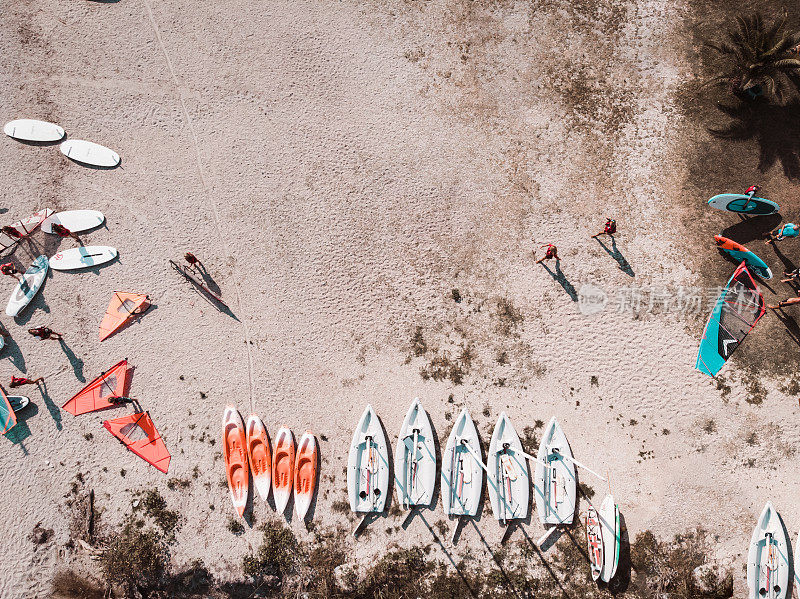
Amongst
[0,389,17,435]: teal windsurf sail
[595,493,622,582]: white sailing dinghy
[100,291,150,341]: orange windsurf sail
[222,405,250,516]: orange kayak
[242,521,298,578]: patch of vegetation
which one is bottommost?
[0,389,17,435]: teal windsurf sail

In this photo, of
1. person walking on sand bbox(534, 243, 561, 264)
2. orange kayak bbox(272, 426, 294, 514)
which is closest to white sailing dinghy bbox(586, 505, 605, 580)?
person walking on sand bbox(534, 243, 561, 264)

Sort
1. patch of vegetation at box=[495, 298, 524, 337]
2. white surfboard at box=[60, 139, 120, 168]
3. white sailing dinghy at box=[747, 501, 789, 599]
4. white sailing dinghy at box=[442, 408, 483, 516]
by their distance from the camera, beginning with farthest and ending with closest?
white surfboard at box=[60, 139, 120, 168], patch of vegetation at box=[495, 298, 524, 337], white sailing dinghy at box=[442, 408, 483, 516], white sailing dinghy at box=[747, 501, 789, 599]

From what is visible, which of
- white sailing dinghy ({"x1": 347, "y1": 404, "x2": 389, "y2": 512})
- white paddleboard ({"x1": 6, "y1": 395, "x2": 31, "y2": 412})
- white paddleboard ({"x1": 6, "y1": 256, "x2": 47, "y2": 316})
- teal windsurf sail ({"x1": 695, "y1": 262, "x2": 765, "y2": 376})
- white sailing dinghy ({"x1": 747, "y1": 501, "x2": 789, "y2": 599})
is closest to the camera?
white sailing dinghy ({"x1": 747, "y1": 501, "x2": 789, "y2": 599})

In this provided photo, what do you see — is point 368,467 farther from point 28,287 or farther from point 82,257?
point 28,287

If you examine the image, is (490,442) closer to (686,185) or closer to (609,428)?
(609,428)

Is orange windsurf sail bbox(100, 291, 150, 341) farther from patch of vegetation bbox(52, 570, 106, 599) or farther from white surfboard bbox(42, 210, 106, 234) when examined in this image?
patch of vegetation bbox(52, 570, 106, 599)

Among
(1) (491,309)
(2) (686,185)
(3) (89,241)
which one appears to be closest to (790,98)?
(2) (686,185)
